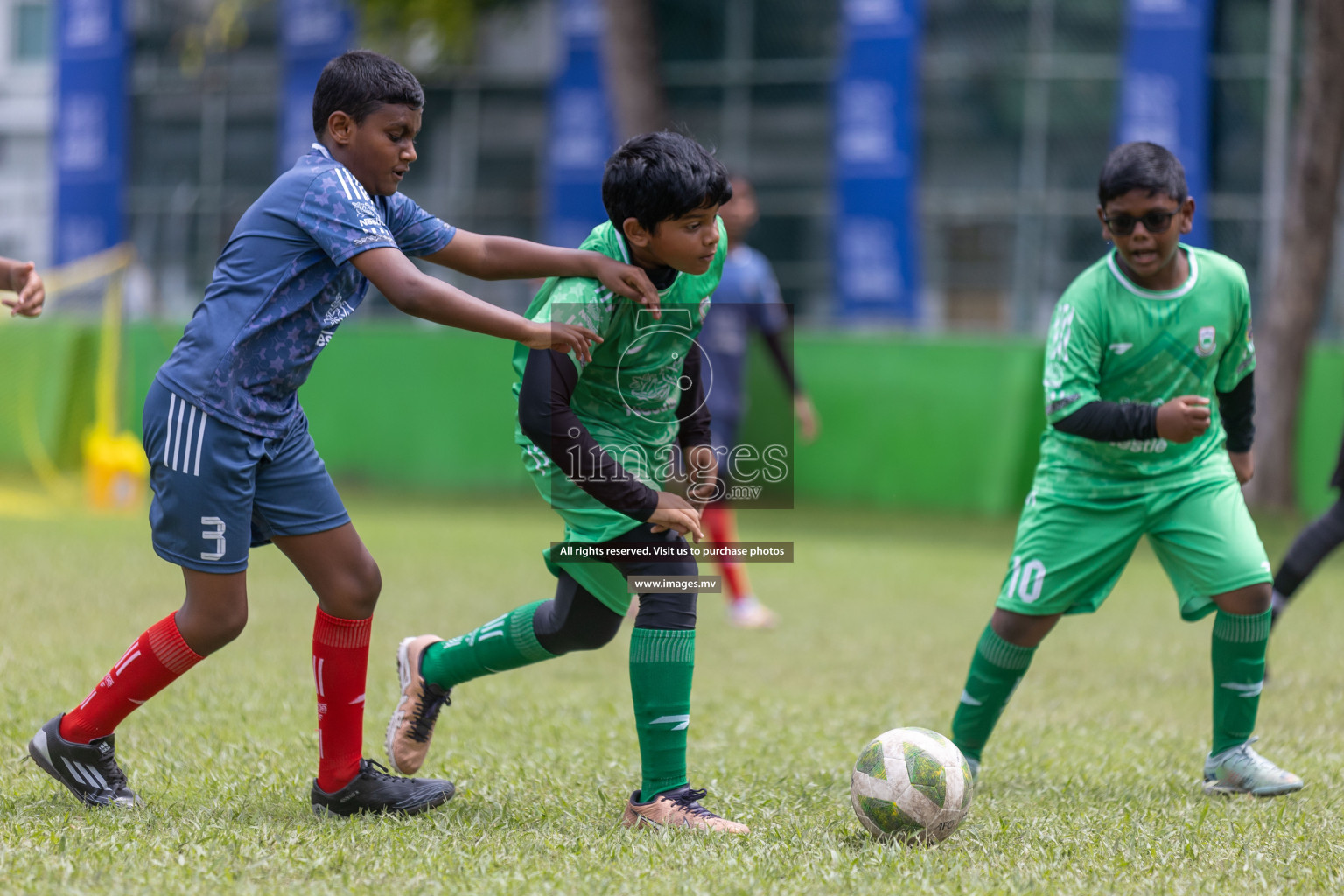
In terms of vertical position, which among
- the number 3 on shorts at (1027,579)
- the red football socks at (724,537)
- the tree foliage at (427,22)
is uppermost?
the tree foliage at (427,22)

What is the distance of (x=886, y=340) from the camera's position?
1378 centimetres

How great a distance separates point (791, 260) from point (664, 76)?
3.16 meters

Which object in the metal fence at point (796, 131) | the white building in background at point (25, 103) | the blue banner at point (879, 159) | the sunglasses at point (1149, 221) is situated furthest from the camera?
the white building in background at point (25, 103)

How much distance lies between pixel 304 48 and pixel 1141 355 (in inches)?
698

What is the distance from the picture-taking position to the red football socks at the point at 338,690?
371cm

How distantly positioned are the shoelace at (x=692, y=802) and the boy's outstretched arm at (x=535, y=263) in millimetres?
1210

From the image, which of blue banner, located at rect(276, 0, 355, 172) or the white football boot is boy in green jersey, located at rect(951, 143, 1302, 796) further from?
blue banner, located at rect(276, 0, 355, 172)

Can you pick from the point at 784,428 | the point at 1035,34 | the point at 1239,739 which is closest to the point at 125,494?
the point at 784,428

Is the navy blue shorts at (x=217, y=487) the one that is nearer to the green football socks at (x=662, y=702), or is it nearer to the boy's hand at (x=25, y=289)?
the boy's hand at (x=25, y=289)

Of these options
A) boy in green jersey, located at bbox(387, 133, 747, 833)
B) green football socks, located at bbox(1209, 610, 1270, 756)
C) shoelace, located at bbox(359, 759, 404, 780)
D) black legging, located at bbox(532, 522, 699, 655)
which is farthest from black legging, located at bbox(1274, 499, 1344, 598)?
shoelace, located at bbox(359, 759, 404, 780)

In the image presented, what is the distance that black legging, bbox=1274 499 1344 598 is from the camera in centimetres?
591

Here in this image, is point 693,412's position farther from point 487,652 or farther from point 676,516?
point 487,652

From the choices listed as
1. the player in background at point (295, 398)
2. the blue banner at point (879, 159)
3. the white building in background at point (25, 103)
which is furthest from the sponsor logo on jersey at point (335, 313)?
the white building in background at point (25, 103)

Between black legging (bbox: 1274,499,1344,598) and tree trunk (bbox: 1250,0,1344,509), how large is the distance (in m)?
6.87
